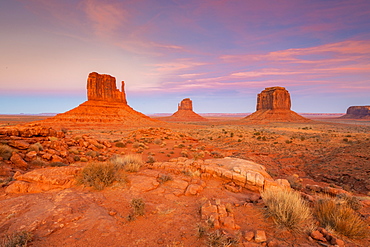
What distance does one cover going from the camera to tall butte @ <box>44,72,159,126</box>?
56.2m

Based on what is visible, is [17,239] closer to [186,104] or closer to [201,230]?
[201,230]

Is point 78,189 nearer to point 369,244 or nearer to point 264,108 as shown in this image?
point 369,244

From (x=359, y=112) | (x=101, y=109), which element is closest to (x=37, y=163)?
(x=101, y=109)

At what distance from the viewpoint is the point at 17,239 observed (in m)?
3.10

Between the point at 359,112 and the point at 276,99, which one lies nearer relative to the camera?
the point at 276,99

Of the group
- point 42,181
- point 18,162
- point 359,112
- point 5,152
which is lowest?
point 42,181

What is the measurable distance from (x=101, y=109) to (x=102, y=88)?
44.3ft

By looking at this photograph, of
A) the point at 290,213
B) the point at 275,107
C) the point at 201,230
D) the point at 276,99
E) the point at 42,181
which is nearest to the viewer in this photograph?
the point at 201,230

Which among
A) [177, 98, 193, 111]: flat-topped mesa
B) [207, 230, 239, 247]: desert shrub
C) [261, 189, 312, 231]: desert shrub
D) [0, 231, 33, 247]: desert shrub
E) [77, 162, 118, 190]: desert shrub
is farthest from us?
[177, 98, 193, 111]: flat-topped mesa

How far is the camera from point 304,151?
17016 mm

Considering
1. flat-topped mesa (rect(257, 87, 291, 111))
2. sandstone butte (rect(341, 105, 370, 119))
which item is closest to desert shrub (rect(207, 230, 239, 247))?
flat-topped mesa (rect(257, 87, 291, 111))

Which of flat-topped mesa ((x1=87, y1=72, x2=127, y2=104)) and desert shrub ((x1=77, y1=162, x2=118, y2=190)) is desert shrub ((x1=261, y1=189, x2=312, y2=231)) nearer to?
desert shrub ((x1=77, y1=162, x2=118, y2=190))

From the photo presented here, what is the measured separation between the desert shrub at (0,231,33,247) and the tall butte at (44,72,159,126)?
57.1m

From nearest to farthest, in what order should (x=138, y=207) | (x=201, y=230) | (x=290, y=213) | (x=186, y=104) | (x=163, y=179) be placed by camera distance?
(x=201, y=230) < (x=290, y=213) < (x=138, y=207) < (x=163, y=179) < (x=186, y=104)
